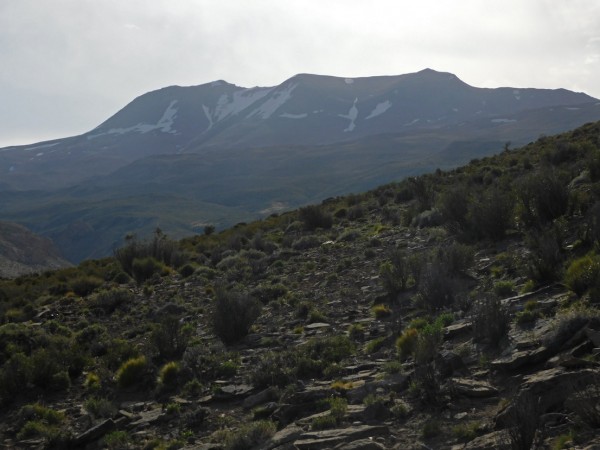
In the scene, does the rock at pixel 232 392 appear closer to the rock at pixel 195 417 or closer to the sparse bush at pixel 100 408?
the rock at pixel 195 417

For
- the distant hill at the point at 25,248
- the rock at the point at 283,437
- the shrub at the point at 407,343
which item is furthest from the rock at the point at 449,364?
the distant hill at the point at 25,248

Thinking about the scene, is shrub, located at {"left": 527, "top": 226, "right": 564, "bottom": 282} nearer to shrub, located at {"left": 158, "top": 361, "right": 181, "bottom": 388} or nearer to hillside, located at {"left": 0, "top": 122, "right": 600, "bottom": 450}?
hillside, located at {"left": 0, "top": 122, "right": 600, "bottom": 450}

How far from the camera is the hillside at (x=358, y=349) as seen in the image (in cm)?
Result: 662

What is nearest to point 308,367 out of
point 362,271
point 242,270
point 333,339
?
point 333,339

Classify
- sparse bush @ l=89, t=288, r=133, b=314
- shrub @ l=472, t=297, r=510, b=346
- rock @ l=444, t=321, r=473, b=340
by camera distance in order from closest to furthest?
shrub @ l=472, t=297, r=510, b=346 < rock @ l=444, t=321, r=473, b=340 < sparse bush @ l=89, t=288, r=133, b=314

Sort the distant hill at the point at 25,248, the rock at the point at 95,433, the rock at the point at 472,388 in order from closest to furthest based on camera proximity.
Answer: the rock at the point at 472,388
the rock at the point at 95,433
the distant hill at the point at 25,248

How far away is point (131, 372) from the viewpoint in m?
10.6

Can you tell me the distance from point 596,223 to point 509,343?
13.1 ft

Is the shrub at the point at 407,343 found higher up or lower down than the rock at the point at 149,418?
higher up

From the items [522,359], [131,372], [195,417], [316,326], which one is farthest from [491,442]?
[131,372]

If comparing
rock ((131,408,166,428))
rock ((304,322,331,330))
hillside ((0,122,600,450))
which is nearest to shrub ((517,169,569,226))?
hillside ((0,122,600,450))

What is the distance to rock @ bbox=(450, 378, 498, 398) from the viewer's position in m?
6.89

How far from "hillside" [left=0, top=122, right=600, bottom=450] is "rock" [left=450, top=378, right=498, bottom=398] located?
2cm

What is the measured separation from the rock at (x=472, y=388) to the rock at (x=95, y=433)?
497cm
